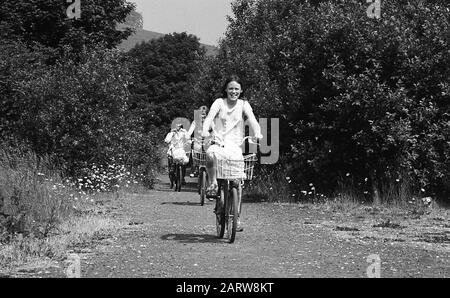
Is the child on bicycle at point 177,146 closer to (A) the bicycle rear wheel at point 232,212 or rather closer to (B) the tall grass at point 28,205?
(B) the tall grass at point 28,205

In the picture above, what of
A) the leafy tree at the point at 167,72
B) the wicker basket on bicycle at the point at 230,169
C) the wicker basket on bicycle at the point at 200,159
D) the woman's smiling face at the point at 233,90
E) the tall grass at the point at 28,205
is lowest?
the tall grass at the point at 28,205

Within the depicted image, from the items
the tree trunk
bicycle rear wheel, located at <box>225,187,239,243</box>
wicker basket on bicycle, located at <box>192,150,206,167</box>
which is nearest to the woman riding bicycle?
bicycle rear wheel, located at <box>225,187,239,243</box>

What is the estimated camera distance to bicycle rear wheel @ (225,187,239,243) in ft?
30.3

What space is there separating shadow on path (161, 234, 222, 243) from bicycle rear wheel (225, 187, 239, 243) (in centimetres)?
33

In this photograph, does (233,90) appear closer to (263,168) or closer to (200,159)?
(200,159)

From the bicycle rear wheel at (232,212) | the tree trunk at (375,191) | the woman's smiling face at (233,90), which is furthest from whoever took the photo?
the tree trunk at (375,191)

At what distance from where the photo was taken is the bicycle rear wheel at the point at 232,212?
30.3 ft

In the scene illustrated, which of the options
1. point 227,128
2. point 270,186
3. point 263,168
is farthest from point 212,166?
point 263,168

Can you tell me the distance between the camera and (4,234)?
9.12m

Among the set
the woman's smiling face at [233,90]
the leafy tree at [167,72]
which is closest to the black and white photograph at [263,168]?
the woman's smiling face at [233,90]

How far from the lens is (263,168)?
2009 centimetres

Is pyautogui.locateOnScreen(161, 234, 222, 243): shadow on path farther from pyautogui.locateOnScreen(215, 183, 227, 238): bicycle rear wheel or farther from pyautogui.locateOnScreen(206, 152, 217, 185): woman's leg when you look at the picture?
pyautogui.locateOnScreen(206, 152, 217, 185): woman's leg

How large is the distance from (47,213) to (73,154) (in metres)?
7.53
